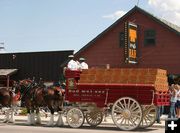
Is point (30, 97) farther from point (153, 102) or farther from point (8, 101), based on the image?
point (153, 102)

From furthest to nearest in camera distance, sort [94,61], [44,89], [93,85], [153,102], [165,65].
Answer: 1. [94,61]
2. [165,65]
3. [44,89]
4. [93,85]
5. [153,102]

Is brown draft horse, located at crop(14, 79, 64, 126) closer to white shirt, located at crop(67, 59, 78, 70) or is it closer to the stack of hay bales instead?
white shirt, located at crop(67, 59, 78, 70)

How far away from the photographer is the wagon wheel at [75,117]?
14.1 metres

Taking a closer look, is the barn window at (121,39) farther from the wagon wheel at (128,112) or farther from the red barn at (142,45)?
the wagon wheel at (128,112)

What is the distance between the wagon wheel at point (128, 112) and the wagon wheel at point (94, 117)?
1.44 meters

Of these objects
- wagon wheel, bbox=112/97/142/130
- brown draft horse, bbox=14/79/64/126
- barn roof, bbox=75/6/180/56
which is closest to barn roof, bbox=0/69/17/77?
barn roof, bbox=75/6/180/56

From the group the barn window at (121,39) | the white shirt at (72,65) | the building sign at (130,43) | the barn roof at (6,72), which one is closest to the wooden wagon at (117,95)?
the white shirt at (72,65)

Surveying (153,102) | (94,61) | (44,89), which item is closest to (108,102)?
(153,102)

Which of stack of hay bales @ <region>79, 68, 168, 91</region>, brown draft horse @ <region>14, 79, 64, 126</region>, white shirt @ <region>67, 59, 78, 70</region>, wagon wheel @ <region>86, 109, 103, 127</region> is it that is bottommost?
wagon wheel @ <region>86, 109, 103, 127</region>

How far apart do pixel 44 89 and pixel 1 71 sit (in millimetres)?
20416

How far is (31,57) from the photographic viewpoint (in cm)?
3500

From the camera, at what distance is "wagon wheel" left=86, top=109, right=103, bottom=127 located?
48.6 feet

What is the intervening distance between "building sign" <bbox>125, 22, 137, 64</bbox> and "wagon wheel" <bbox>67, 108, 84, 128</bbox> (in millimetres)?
10646

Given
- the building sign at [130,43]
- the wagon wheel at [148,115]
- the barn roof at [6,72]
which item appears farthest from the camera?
the barn roof at [6,72]
